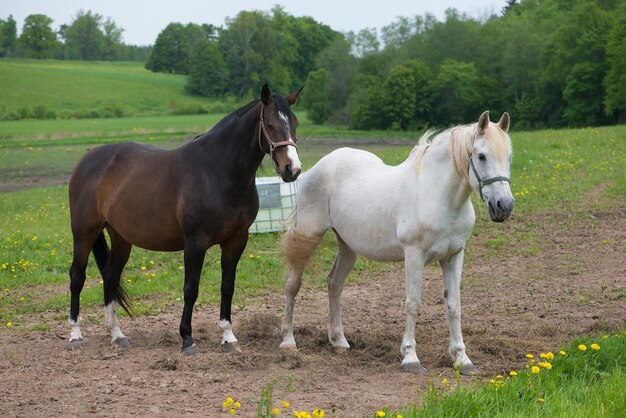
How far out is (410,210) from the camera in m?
6.36

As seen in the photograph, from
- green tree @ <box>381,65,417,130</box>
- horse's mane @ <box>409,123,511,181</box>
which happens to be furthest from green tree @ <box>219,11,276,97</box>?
horse's mane @ <box>409,123,511,181</box>

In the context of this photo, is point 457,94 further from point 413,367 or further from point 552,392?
point 552,392

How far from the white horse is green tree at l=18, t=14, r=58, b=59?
12241cm

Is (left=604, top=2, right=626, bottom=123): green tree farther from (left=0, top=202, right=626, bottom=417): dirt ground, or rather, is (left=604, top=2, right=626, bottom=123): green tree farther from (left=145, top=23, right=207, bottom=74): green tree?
(left=145, top=23, right=207, bottom=74): green tree

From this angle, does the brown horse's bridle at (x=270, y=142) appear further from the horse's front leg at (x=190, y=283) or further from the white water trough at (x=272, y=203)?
the white water trough at (x=272, y=203)

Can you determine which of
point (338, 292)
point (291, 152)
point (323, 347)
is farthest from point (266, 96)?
point (323, 347)

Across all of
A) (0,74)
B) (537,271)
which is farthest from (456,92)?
(537,271)

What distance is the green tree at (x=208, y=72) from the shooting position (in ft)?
294

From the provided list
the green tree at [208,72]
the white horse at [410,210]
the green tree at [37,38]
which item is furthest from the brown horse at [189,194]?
the green tree at [37,38]

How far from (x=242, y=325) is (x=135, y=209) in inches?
65.7

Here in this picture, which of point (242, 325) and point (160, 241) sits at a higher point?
point (160, 241)

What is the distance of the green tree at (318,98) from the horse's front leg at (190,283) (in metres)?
72.5

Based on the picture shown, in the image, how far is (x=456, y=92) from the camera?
2731 inches

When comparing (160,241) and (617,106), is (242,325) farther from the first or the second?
(617,106)
